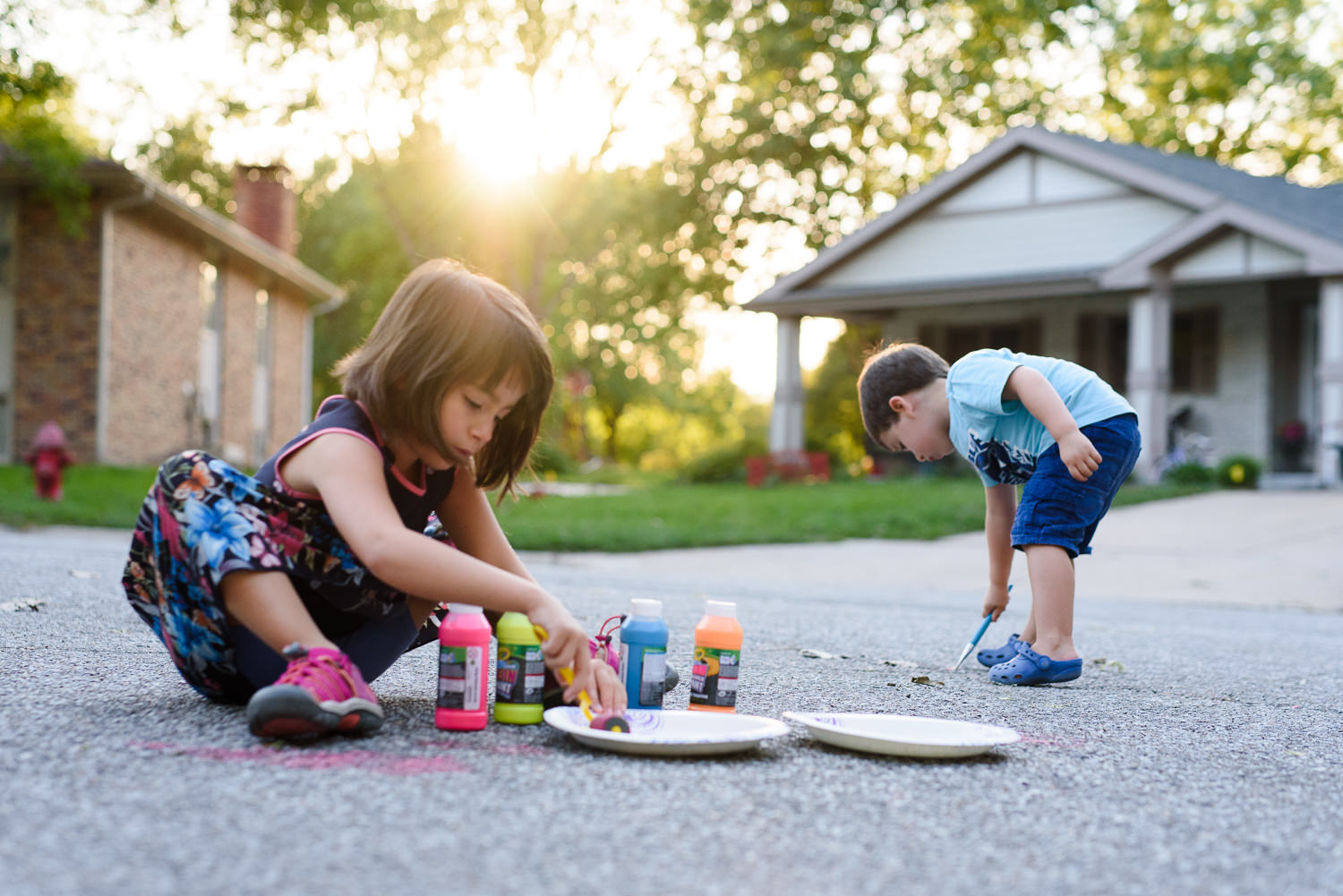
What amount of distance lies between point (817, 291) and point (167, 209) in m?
10.4

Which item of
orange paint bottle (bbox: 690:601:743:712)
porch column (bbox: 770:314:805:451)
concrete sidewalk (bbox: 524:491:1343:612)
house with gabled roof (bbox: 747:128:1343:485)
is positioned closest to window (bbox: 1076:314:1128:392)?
house with gabled roof (bbox: 747:128:1343:485)

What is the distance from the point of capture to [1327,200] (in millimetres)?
20156

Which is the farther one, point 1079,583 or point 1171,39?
point 1171,39

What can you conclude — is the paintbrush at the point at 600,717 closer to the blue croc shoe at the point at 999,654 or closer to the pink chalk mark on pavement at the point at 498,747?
the pink chalk mark on pavement at the point at 498,747

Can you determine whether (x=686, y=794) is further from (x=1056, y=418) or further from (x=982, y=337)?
(x=982, y=337)

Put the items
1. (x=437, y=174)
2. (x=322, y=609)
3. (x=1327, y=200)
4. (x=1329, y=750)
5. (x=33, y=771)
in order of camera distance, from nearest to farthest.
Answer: (x=33, y=771) → (x=322, y=609) → (x=1329, y=750) → (x=1327, y=200) → (x=437, y=174)

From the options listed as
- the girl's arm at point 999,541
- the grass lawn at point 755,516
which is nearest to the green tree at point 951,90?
the grass lawn at point 755,516

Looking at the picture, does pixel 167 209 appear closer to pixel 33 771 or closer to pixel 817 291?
pixel 817 291

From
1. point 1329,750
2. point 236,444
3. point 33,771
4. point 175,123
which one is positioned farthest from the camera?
point 175,123

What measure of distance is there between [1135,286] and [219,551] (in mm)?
16533

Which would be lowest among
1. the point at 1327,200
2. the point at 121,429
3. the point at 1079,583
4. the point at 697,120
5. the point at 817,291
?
the point at 1079,583

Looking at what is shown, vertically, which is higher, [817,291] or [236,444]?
[817,291]

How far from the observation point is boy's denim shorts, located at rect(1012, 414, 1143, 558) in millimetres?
3803

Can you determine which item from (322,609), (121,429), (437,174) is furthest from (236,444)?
(322,609)
